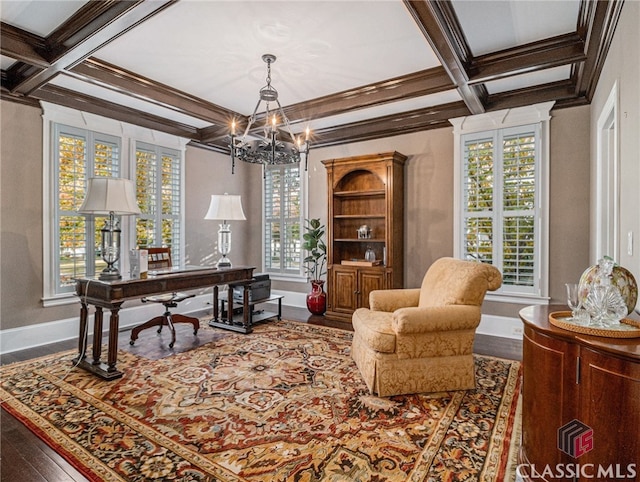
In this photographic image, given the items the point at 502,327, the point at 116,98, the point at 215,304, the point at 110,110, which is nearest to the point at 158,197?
the point at 110,110

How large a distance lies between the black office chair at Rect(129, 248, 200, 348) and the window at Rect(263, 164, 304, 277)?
7.04ft

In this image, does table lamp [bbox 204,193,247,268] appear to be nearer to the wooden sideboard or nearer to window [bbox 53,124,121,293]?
window [bbox 53,124,121,293]

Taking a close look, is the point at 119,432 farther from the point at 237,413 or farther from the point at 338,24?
the point at 338,24

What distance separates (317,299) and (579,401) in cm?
410

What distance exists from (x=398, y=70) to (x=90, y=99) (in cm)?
355

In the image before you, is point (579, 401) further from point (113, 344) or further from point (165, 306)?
point (165, 306)

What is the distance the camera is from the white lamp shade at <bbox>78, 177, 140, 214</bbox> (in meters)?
3.13

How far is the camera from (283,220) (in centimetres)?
622

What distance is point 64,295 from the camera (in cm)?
415

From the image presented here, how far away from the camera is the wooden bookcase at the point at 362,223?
4859 millimetres

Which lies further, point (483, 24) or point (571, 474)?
point (483, 24)

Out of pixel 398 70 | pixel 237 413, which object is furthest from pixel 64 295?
pixel 398 70

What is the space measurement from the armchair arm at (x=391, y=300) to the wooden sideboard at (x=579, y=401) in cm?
169

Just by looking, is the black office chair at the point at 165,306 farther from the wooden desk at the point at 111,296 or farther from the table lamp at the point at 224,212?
the table lamp at the point at 224,212
